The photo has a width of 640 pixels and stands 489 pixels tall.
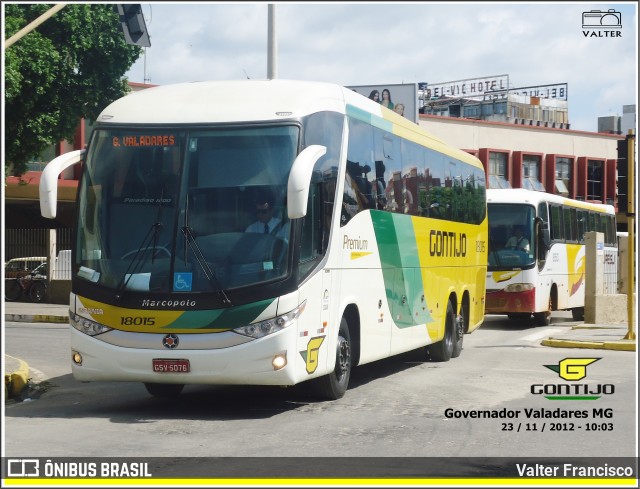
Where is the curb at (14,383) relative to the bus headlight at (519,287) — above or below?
below

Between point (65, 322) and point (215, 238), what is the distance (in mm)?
18195

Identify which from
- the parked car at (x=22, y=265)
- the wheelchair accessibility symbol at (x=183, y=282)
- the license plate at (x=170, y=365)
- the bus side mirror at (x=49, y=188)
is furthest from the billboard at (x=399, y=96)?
the license plate at (x=170, y=365)

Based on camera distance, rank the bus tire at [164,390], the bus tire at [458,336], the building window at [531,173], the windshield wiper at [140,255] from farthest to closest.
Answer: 1. the building window at [531,173]
2. the bus tire at [458,336]
3. the bus tire at [164,390]
4. the windshield wiper at [140,255]

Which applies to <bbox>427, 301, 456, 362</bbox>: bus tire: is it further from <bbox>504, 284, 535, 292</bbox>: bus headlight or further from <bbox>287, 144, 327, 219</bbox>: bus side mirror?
<bbox>504, 284, 535, 292</bbox>: bus headlight

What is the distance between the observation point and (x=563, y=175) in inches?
2430

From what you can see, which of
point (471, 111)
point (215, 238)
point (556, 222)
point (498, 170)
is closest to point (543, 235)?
point (556, 222)

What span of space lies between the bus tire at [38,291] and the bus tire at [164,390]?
75.5ft

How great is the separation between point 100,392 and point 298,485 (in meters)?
6.80

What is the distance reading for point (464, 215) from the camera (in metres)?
19.4

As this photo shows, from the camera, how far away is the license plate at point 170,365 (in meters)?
10.9

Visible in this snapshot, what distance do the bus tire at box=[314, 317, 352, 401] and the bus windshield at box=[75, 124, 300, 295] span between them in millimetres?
1849

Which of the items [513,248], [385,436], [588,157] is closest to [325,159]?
[385,436]

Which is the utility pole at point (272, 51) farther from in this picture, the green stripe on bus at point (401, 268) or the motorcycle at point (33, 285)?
the motorcycle at point (33, 285)

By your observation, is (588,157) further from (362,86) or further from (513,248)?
(513,248)
